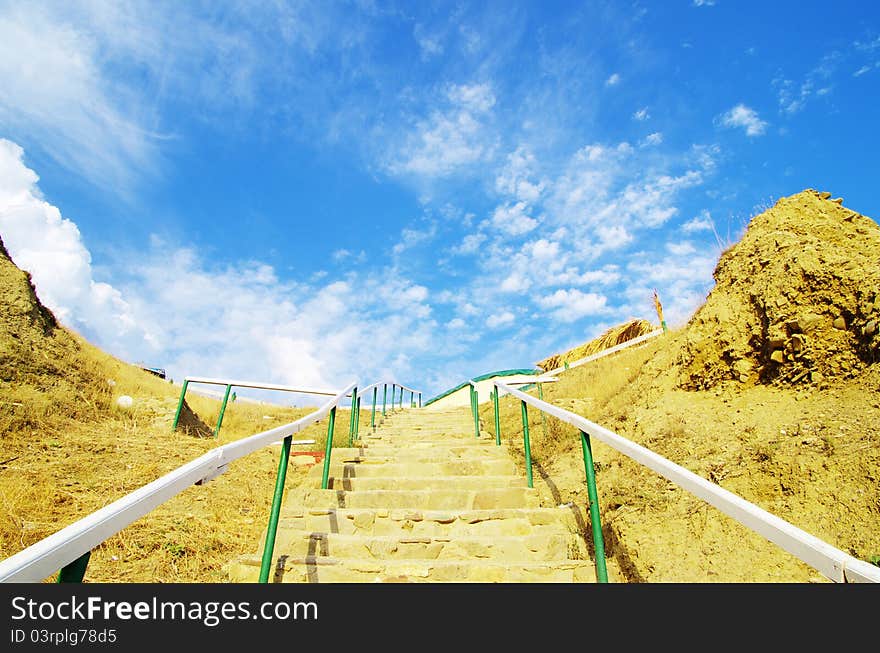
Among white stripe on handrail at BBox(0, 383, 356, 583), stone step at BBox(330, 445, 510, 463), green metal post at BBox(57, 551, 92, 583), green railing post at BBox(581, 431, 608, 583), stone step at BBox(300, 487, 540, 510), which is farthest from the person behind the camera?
stone step at BBox(330, 445, 510, 463)

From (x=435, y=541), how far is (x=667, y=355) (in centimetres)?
429

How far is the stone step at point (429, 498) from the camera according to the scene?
476 centimetres

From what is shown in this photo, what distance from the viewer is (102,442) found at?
19.7 ft

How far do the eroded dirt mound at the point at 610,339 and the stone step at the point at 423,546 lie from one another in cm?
1396

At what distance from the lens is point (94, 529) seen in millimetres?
1378

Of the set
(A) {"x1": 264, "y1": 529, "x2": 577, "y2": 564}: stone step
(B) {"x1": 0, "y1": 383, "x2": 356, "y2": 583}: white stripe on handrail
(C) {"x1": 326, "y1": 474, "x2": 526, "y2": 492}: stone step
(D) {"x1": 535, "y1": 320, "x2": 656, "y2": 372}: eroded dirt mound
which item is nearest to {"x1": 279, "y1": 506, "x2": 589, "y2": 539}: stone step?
(A) {"x1": 264, "y1": 529, "x2": 577, "y2": 564}: stone step

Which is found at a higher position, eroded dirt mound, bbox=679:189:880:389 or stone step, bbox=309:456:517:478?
eroded dirt mound, bbox=679:189:880:389

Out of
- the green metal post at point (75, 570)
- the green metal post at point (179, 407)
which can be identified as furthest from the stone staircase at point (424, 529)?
the green metal post at point (179, 407)

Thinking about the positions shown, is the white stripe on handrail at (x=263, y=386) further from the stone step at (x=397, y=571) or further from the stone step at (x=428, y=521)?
the stone step at (x=397, y=571)

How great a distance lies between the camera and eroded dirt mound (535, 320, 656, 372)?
699 inches

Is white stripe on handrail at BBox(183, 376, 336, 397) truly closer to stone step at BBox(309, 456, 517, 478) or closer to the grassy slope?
the grassy slope

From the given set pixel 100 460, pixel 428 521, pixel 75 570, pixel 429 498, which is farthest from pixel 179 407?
pixel 75 570

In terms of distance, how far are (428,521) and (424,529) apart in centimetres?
10

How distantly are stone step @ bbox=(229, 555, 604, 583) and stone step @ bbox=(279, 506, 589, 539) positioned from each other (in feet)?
2.07
